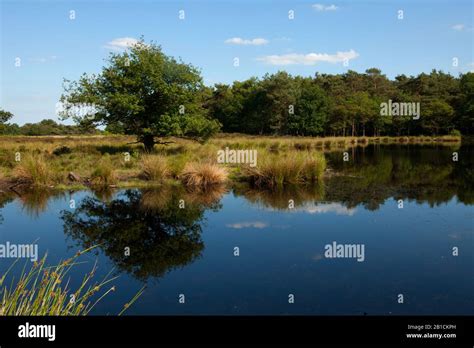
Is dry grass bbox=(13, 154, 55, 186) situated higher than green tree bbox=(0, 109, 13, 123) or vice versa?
green tree bbox=(0, 109, 13, 123)

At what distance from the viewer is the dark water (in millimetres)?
6914

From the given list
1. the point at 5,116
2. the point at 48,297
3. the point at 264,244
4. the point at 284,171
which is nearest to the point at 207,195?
the point at 284,171

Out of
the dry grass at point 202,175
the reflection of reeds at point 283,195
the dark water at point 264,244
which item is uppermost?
the dry grass at point 202,175

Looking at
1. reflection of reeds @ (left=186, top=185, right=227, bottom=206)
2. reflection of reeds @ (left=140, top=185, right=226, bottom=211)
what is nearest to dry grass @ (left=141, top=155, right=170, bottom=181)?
reflection of reeds @ (left=140, top=185, right=226, bottom=211)

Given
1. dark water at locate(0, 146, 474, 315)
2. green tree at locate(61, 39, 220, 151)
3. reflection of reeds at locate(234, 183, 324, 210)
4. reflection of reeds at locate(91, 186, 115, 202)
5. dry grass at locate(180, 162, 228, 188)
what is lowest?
dark water at locate(0, 146, 474, 315)

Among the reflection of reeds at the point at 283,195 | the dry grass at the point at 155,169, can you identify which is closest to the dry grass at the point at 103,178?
the dry grass at the point at 155,169

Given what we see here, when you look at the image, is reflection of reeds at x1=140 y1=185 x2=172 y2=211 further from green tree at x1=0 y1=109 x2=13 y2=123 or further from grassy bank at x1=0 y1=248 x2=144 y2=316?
green tree at x1=0 y1=109 x2=13 y2=123

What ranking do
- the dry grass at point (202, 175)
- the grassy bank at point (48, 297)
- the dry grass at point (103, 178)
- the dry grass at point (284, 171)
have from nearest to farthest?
1. the grassy bank at point (48, 297)
2. the dry grass at point (103, 178)
3. the dry grass at point (202, 175)
4. the dry grass at point (284, 171)

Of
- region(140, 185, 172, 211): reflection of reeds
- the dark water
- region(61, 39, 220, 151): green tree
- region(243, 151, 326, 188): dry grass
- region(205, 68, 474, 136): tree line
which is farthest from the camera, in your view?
region(205, 68, 474, 136): tree line

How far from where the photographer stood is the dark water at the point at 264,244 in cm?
691

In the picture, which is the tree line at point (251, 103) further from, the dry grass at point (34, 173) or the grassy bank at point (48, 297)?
the grassy bank at point (48, 297)

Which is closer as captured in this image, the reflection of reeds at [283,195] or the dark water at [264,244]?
the dark water at [264,244]

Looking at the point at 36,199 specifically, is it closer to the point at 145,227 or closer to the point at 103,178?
the point at 103,178
